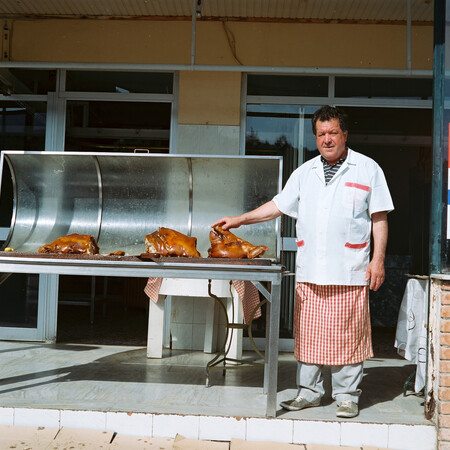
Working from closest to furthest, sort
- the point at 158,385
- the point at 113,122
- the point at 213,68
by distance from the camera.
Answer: the point at 158,385
the point at 213,68
the point at 113,122

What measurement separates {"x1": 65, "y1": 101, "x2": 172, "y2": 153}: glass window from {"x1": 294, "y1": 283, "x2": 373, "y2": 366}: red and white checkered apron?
305cm

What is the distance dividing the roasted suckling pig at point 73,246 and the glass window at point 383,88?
124 inches

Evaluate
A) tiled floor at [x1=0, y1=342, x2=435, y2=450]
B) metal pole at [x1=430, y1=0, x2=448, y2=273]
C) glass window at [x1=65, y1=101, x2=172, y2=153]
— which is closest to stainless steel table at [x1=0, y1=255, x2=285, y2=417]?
tiled floor at [x1=0, y1=342, x2=435, y2=450]

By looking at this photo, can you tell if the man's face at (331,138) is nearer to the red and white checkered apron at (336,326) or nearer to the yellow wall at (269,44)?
the red and white checkered apron at (336,326)

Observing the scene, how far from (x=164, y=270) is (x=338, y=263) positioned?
1130 millimetres

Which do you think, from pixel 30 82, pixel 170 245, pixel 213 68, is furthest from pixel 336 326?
pixel 30 82

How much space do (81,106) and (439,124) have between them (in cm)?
392

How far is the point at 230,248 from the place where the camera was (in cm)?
423

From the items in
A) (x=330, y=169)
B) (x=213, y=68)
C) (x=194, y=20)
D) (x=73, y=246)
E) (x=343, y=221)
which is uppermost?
(x=194, y=20)

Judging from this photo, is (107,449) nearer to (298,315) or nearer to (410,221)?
(298,315)

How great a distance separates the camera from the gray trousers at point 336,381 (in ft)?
12.3

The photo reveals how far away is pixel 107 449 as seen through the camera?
11.0ft

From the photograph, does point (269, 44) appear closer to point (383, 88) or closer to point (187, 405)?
point (383, 88)

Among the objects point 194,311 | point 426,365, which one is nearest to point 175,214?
point 194,311
